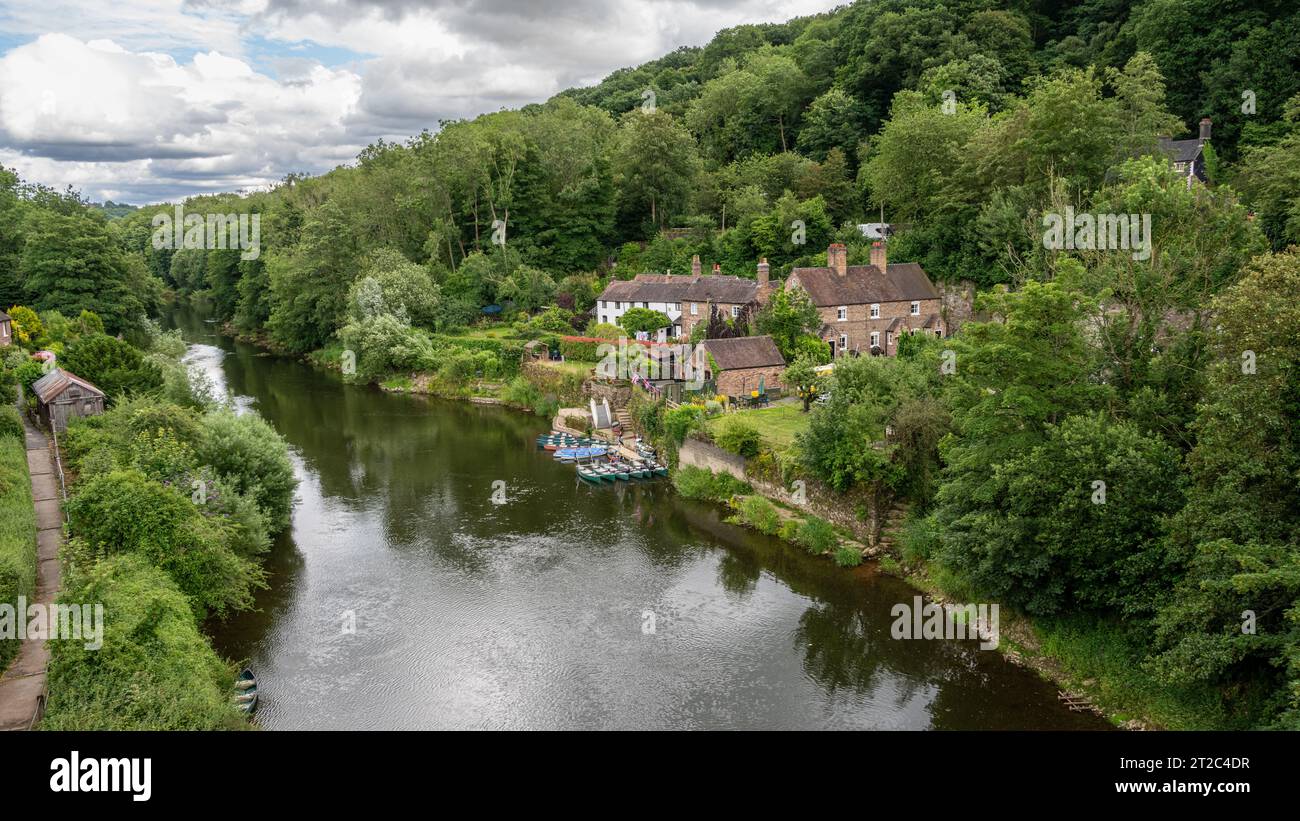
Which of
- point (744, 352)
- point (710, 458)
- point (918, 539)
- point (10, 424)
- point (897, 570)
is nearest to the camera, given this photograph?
point (918, 539)

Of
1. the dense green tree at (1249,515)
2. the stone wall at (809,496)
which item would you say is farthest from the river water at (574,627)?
the dense green tree at (1249,515)

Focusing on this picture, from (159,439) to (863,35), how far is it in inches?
2780

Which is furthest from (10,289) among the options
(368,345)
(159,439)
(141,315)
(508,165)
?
(159,439)

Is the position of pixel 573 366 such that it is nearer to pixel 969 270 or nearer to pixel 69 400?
pixel 969 270

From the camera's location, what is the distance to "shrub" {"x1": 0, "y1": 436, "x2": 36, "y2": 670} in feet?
58.4

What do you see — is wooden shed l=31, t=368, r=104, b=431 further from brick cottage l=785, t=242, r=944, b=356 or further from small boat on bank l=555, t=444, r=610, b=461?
brick cottage l=785, t=242, r=944, b=356

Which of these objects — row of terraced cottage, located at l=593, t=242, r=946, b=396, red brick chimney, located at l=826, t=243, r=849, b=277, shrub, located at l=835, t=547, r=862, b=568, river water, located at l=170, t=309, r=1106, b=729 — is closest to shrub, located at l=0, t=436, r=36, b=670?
river water, located at l=170, t=309, r=1106, b=729

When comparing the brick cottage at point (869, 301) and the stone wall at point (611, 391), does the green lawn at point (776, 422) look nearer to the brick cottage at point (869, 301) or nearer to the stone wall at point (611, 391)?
the brick cottage at point (869, 301)

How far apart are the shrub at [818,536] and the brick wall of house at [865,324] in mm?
17350

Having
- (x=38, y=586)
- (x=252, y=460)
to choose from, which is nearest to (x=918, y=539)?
(x=252, y=460)

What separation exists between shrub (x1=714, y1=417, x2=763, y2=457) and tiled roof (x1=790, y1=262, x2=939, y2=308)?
13949mm

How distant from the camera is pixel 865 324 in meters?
45.2

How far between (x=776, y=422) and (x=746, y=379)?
189 inches

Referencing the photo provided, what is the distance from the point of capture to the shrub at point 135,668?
1485 cm
